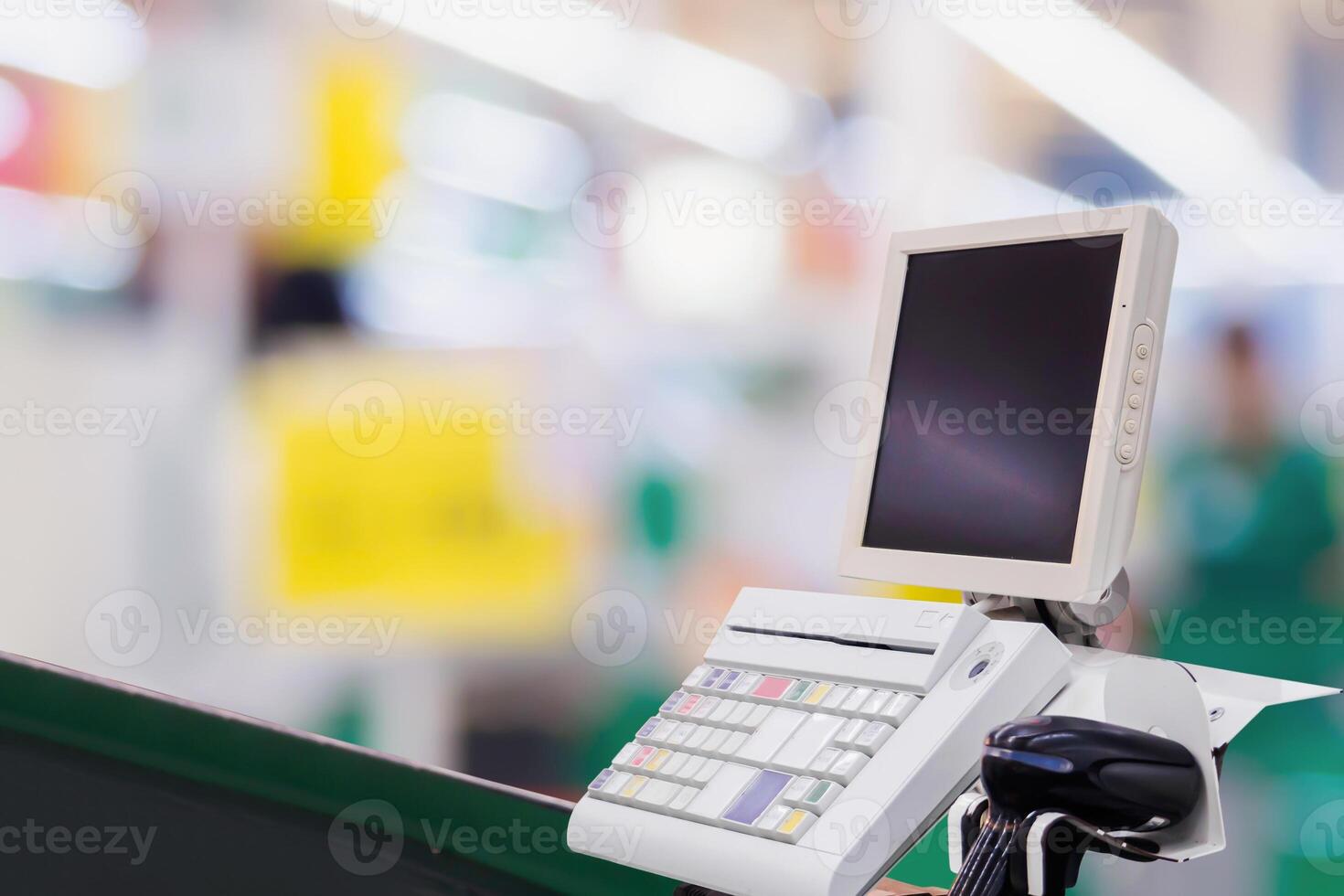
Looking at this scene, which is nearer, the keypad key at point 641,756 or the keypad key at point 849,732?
the keypad key at point 849,732

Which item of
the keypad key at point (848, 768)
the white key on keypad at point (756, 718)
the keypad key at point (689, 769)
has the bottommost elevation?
the keypad key at point (689, 769)

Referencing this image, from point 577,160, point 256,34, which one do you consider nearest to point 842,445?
point 577,160

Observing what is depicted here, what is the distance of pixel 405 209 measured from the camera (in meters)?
2.05

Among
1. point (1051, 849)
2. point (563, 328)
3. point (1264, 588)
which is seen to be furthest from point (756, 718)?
point (563, 328)

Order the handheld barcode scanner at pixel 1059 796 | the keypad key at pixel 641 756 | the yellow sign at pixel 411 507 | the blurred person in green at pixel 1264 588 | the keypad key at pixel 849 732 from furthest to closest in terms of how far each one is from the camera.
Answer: the yellow sign at pixel 411 507
the blurred person in green at pixel 1264 588
the keypad key at pixel 641 756
the keypad key at pixel 849 732
the handheld barcode scanner at pixel 1059 796

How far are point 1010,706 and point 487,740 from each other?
3.93 ft

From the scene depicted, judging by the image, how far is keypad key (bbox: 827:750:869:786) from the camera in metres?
0.84

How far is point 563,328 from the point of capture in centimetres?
194

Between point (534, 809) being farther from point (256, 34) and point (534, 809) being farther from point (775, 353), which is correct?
point (256, 34)

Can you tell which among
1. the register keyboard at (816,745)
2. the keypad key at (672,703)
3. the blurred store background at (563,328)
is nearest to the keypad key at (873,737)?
the register keyboard at (816,745)

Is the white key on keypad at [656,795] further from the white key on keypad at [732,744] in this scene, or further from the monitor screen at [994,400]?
the monitor screen at [994,400]

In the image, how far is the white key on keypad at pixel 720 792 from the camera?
0.88 meters

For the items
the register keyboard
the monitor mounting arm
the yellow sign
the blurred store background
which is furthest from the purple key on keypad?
the yellow sign

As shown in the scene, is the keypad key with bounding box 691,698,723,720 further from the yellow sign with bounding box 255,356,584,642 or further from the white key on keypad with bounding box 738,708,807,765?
the yellow sign with bounding box 255,356,584,642
